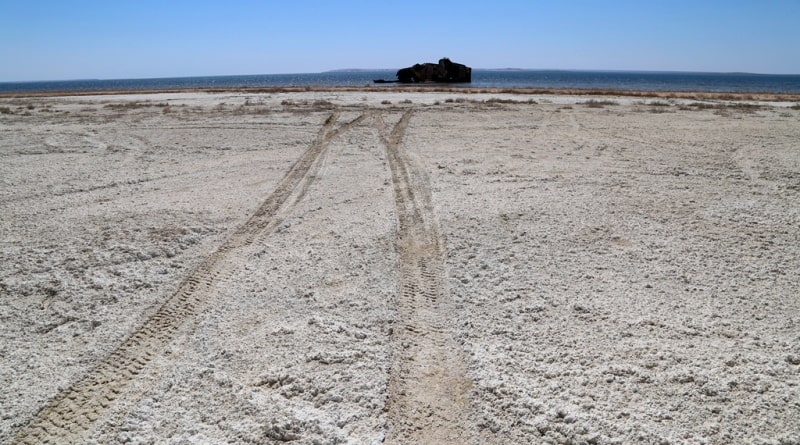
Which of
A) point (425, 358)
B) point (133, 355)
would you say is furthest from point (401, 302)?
point (133, 355)

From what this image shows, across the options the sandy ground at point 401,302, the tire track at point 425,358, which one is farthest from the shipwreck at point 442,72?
the tire track at point 425,358

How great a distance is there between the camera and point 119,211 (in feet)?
24.1

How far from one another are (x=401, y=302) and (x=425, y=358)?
0.92m

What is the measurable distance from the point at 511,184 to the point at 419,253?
11.7ft

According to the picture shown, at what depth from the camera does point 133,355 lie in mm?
4016

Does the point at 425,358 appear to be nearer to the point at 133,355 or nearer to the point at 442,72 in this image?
the point at 133,355

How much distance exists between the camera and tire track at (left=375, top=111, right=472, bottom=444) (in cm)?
331

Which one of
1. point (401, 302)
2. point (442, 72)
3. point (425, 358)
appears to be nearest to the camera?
point (425, 358)

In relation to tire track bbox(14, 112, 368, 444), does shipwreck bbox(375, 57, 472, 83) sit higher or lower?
higher

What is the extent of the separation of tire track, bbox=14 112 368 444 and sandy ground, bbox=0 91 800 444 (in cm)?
2

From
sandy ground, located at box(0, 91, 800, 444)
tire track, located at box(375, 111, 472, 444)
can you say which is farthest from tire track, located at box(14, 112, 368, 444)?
tire track, located at box(375, 111, 472, 444)

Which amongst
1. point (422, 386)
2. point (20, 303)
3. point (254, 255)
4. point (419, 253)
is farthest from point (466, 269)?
point (20, 303)

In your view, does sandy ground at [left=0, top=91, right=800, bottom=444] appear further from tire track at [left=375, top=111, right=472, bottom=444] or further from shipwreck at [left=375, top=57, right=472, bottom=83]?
shipwreck at [left=375, top=57, right=472, bottom=83]

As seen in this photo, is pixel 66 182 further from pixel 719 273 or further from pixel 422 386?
pixel 719 273
